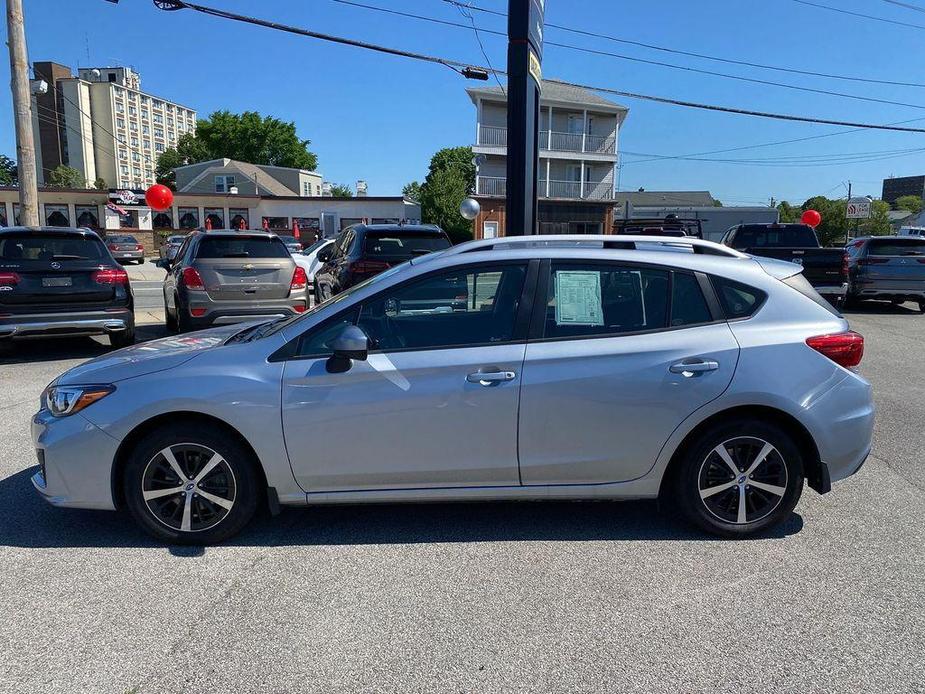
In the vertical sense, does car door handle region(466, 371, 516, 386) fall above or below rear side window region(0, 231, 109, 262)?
below

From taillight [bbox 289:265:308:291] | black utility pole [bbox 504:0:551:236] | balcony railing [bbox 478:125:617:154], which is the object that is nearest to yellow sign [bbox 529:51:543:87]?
black utility pole [bbox 504:0:551:236]

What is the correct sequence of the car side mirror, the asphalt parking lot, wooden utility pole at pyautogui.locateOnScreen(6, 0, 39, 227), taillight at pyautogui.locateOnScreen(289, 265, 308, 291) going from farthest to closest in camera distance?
wooden utility pole at pyautogui.locateOnScreen(6, 0, 39, 227)
taillight at pyautogui.locateOnScreen(289, 265, 308, 291)
the car side mirror
the asphalt parking lot

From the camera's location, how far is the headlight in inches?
147

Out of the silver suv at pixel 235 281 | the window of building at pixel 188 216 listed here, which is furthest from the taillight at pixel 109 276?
the window of building at pixel 188 216

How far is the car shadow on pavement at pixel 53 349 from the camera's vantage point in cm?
946

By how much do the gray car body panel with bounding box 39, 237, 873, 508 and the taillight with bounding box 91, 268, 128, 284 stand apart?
5820 mm

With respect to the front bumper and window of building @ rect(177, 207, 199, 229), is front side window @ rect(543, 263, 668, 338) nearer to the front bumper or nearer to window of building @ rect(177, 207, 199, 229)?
the front bumper

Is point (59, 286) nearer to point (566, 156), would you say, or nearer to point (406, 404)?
point (406, 404)

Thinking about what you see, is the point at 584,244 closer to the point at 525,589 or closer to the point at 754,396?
the point at 754,396

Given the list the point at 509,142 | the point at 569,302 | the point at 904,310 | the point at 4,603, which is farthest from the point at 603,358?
the point at 904,310

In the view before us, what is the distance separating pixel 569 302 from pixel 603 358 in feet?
1.24

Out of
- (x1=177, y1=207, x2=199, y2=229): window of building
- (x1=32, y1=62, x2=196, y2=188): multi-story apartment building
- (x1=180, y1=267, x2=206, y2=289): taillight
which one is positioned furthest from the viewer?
(x1=32, y1=62, x2=196, y2=188): multi-story apartment building

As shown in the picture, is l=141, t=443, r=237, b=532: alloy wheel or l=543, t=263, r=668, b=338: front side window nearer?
l=141, t=443, r=237, b=532: alloy wheel

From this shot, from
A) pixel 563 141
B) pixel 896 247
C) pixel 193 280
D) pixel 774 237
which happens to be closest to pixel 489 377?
pixel 193 280
